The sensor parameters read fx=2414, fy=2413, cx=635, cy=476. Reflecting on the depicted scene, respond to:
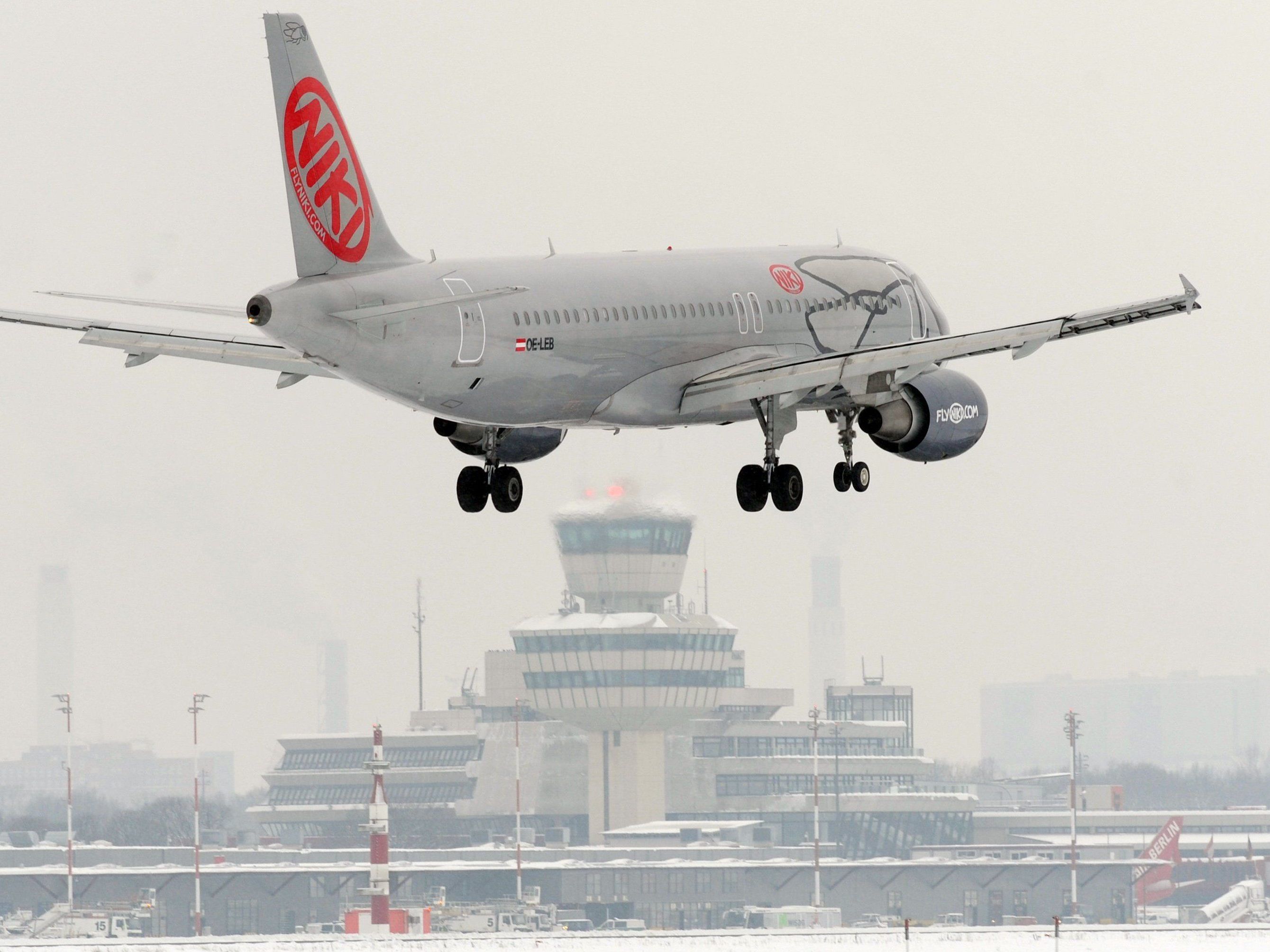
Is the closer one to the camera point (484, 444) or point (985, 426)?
point (484, 444)

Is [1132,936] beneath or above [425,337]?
beneath

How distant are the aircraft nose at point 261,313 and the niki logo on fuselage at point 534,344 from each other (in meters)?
5.75

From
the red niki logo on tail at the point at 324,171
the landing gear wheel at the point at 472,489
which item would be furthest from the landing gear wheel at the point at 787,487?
the red niki logo on tail at the point at 324,171

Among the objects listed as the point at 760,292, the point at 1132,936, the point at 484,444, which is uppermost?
the point at 760,292

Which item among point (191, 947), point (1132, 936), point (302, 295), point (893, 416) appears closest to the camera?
point (302, 295)

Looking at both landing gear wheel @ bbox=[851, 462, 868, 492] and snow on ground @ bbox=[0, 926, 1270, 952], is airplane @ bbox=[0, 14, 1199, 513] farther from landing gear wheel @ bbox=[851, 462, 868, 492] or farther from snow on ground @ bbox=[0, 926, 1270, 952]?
snow on ground @ bbox=[0, 926, 1270, 952]

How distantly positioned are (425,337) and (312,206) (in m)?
3.53

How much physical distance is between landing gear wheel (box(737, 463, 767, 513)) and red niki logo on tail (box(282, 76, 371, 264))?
42.0ft

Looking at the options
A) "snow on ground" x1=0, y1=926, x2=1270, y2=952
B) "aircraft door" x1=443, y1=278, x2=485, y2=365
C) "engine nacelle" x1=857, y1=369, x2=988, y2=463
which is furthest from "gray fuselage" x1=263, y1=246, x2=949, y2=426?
"snow on ground" x1=0, y1=926, x2=1270, y2=952

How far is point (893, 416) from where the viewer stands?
2309 inches

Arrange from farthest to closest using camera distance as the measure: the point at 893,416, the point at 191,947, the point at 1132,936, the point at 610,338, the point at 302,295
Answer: the point at 1132,936 < the point at 191,947 < the point at 893,416 < the point at 610,338 < the point at 302,295

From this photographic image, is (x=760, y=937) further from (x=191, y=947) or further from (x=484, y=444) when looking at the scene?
(x=484, y=444)

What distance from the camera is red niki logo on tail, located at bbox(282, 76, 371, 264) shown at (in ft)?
161

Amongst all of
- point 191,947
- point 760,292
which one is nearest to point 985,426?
point 760,292
